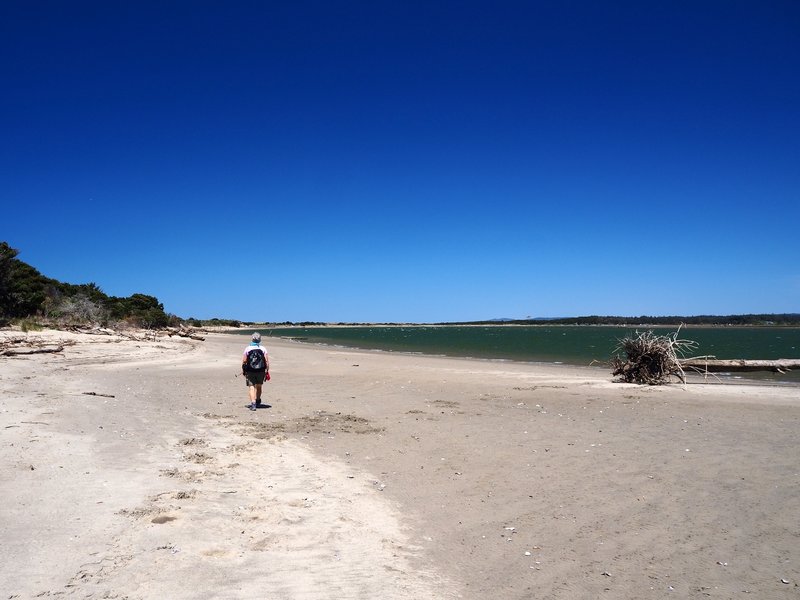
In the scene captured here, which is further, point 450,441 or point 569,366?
point 569,366

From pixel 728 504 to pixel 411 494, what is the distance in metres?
3.58

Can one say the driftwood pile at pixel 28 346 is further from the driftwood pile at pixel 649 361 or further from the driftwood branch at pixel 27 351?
the driftwood pile at pixel 649 361

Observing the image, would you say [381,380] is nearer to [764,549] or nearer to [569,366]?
[569,366]

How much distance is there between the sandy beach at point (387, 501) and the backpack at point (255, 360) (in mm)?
1010

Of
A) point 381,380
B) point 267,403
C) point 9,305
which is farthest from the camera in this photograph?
point 9,305

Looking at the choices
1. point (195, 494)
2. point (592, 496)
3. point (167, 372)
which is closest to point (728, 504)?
point (592, 496)

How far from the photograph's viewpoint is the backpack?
11.5 meters

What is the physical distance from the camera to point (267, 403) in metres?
12.3

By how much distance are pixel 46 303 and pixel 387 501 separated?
34.8m

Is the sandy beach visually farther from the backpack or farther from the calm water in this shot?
the calm water

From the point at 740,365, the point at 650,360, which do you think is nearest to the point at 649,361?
the point at 650,360

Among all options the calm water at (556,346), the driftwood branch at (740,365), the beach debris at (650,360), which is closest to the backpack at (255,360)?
the beach debris at (650,360)

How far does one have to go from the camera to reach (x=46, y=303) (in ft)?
107

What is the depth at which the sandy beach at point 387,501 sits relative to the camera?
402cm
